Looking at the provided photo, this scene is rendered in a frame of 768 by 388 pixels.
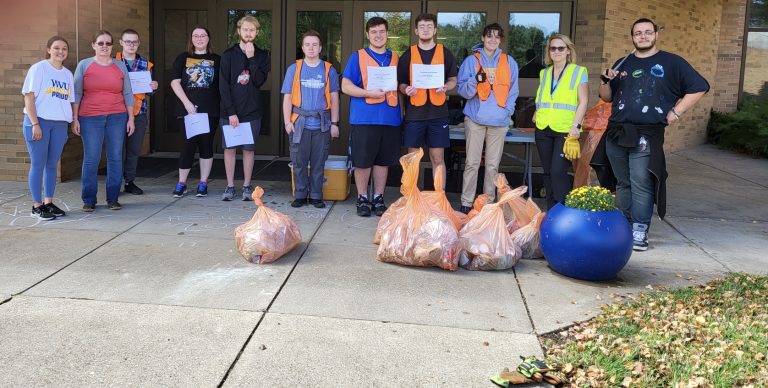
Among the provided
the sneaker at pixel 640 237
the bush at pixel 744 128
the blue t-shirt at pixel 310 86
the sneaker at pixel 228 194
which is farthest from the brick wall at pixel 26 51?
the bush at pixel 744 128

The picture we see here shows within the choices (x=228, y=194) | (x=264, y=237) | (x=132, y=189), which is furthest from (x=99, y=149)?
(x=264, y=237)

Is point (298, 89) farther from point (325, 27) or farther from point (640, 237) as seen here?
point (325, 27)

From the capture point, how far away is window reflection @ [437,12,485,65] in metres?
9.48

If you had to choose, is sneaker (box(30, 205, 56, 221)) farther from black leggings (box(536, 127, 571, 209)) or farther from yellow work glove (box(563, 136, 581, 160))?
yellow work glove (box(563, 136, 581, 160))

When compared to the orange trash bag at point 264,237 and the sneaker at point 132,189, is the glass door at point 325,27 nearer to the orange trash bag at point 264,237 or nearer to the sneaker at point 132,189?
the sneaker at point 132,189

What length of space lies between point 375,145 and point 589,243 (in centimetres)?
252

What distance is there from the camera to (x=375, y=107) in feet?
20.5

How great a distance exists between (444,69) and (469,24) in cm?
354

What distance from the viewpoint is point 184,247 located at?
526 cm

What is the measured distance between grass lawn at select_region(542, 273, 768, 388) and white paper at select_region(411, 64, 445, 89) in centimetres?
274

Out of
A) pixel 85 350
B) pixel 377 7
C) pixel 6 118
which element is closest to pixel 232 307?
pixel 85 350

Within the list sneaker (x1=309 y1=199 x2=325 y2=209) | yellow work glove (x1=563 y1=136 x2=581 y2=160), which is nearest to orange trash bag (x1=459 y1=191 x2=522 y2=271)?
yellow work glove (x1=563 y1=136 x2=581 y2=160)

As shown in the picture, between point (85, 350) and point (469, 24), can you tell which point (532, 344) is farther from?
point (469, 24)

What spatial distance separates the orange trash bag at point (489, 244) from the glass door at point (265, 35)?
5705mm
